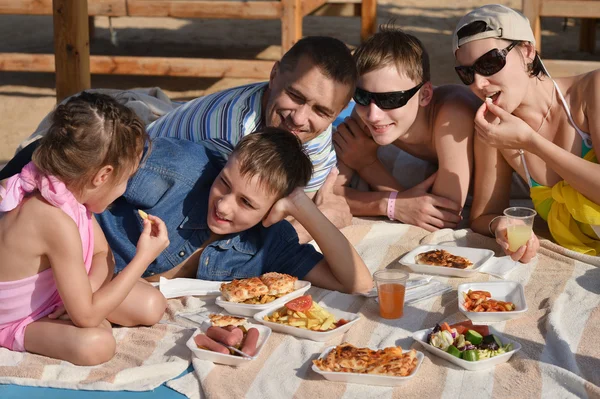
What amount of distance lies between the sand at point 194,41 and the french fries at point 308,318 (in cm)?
429

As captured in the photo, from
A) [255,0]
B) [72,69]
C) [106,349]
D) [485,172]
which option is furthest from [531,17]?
[106,349]

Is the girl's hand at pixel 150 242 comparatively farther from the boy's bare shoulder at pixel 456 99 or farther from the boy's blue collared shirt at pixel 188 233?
the boy's bare shoulder at pixel 456 99

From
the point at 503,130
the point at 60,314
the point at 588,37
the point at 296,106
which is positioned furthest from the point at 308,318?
the point at 588,37

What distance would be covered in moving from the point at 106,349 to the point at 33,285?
0.36 metres

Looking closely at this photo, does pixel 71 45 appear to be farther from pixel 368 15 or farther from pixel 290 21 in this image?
pixel 368 15

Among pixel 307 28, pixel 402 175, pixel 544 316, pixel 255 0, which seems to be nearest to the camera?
pixel 544 316

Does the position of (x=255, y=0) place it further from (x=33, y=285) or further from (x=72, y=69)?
(x=33, y=285)

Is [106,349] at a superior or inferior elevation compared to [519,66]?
inferior

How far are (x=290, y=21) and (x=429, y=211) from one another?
12.6 feet

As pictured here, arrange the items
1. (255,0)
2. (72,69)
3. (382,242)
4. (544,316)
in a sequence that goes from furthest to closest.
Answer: (255,0)
(72,69)
(382,242)
(544,316)

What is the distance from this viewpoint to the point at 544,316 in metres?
3.52

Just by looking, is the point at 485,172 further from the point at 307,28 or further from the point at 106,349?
the point at 307,28

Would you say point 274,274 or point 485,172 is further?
point 485,172

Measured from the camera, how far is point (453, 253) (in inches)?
163
